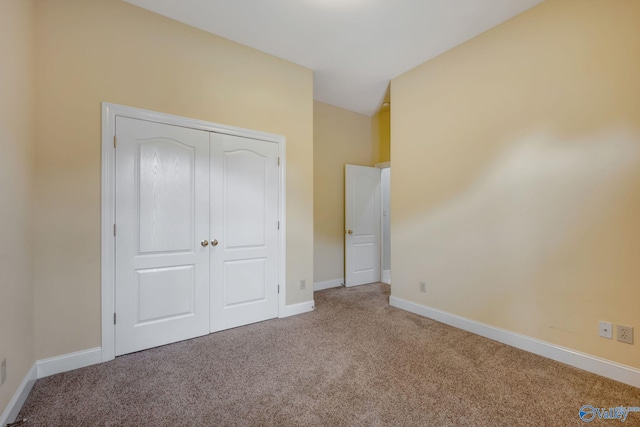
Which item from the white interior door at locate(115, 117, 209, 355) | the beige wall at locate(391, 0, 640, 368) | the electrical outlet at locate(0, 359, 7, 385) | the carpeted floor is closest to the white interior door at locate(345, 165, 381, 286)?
the beige wall at locate(391, 0, 640, 368)

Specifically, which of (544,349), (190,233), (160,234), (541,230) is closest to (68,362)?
(160,234)

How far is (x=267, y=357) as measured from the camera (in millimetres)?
2270

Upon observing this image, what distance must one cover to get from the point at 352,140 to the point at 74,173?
147 inches

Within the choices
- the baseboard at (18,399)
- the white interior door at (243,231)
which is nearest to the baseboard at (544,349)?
the white interior door at (243,231)

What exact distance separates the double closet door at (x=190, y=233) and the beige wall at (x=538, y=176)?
1.91 m

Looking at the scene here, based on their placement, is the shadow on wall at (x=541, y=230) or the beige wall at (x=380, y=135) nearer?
the shadow on wall at (x=541, y=230)

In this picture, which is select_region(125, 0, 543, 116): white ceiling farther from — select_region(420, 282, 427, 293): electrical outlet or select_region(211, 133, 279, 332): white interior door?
select_region(420, 282, 427, 293): electrical outlet

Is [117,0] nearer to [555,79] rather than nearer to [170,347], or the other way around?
[170,347]

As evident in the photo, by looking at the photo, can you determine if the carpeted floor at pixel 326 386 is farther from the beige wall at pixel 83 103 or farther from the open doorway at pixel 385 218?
the open doorway at pixel 385 218

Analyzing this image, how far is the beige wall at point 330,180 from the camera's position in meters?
4.31

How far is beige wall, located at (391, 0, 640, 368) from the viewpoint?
76.6 inches

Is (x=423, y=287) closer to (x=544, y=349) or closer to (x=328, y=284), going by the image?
(x=544, y=349)

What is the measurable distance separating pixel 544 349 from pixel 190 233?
130 inches

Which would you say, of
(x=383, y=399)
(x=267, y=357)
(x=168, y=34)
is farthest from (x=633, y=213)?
(x=168, y=34)
